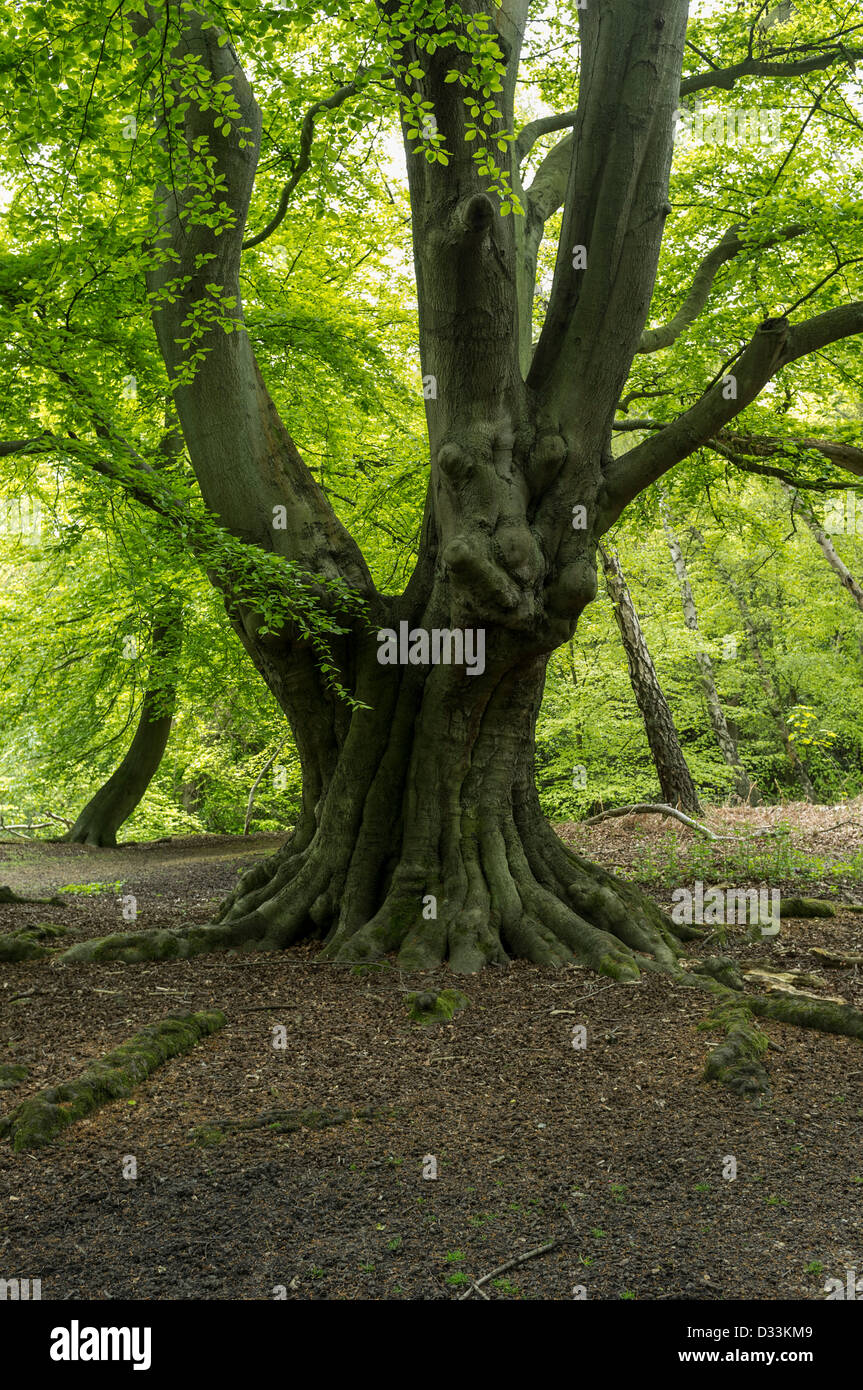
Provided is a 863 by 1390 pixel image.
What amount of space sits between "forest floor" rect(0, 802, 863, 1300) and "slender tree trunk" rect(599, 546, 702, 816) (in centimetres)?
630

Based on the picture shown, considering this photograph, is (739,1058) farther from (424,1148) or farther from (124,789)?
(124,789)

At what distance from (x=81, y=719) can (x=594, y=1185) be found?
1083 cm

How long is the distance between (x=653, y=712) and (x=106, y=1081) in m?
9.70

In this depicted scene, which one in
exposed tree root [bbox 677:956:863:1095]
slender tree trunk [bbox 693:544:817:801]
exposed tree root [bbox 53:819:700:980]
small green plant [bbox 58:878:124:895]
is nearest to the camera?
exposed tree root [bbox 677:956:863:1095]

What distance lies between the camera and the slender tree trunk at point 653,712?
12.1m

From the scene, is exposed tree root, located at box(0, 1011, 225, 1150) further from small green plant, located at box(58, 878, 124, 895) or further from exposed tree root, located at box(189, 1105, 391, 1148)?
small green plant, located at box(58, 878, 124, 895)

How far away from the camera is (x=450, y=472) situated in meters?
5.34

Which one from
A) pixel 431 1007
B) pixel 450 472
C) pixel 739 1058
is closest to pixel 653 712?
pixel 450 472

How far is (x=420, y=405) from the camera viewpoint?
1076cm

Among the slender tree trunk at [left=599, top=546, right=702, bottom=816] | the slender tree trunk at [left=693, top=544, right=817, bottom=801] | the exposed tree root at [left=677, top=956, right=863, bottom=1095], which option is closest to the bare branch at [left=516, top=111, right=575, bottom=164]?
the slender tree trunk at [left=599, top=546, right=702, bottom=816]

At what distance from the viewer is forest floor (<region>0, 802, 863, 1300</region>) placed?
102 inches

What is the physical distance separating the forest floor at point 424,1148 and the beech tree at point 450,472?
2.23 ft

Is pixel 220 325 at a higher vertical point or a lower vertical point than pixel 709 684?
higher
